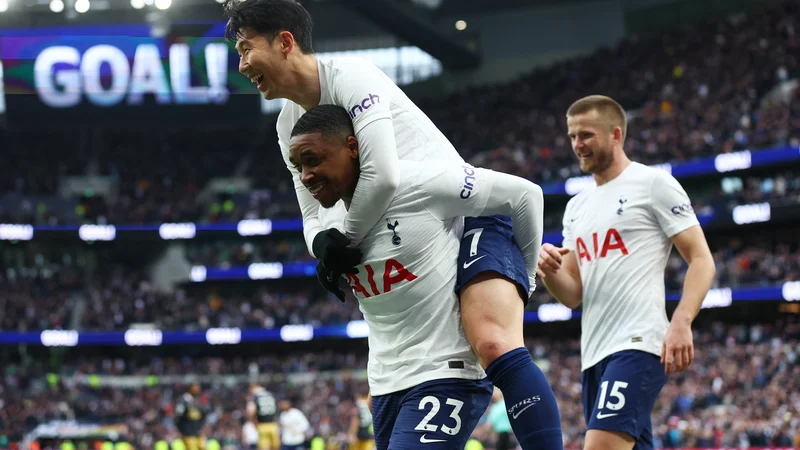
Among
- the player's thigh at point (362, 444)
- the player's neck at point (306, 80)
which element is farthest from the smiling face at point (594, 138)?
the player's thigh at point (362, 444)

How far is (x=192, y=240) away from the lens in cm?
4422

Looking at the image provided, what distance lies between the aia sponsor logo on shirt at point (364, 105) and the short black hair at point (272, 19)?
0.41 metres

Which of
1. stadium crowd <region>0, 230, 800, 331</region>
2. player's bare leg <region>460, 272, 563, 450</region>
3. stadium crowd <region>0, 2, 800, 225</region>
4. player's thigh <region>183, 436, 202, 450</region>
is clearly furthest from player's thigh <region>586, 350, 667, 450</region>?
stadium crowd <region>0, 230, 800, 331</region>

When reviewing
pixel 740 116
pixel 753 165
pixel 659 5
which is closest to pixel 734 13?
pixel 659 5

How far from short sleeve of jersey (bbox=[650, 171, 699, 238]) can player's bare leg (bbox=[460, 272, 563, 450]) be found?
1.58 meters

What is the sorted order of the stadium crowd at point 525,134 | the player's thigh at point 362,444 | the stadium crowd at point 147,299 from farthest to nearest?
the stadium crowd at point 147,299 < the stadium crowd at point 525,134 < the player's thigh at point 362,444

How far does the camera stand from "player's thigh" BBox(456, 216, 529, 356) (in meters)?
3.23

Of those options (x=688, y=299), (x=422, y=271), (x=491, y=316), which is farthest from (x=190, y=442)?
(x=491, y=316)

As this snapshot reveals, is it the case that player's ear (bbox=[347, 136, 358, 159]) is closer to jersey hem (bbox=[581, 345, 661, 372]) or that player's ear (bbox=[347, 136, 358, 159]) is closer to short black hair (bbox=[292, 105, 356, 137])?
short black hair (bbox=[292, 105, 356, 137])

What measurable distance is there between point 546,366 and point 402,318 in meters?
28.1

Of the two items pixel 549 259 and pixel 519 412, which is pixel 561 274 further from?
pixel 519 412

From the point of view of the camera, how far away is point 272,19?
350 cm

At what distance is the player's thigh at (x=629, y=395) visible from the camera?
4215 millimetres

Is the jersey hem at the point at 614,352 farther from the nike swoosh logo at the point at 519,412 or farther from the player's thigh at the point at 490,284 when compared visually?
the nike swoosh logo at the point at 519,412
